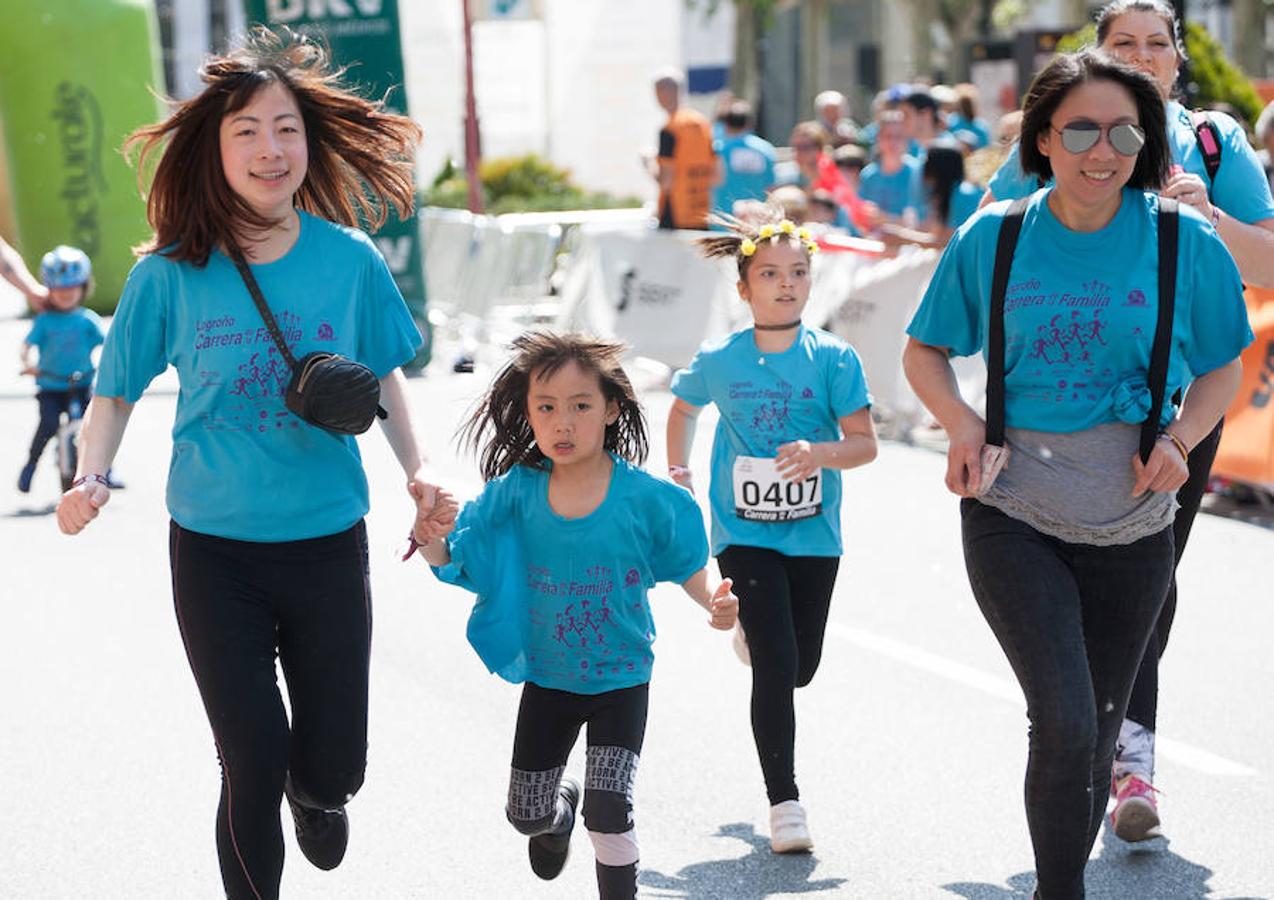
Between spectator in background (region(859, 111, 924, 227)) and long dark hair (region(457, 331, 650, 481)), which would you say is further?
spectator in background (region(859, 111, 924, 227))

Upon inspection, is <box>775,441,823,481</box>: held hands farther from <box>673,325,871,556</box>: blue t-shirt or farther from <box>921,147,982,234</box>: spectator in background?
<box>921,147,982,234</box>: spectator in background

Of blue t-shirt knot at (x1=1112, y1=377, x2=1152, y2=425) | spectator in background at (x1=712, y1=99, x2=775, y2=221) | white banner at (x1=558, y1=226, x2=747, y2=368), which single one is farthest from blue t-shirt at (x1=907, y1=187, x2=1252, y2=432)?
spectator in background at (x1=712, y1=99, x2=775, y2=221)

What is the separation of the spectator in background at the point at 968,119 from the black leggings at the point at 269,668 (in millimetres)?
13532

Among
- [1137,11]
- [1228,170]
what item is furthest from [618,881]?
[1137,11]

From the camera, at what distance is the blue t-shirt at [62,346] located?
479 inches

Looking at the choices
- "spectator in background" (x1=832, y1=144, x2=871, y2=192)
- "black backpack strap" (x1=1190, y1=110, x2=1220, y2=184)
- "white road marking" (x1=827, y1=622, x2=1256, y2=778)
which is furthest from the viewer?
"spectator in background" (x1=832, y1=144, x2=871, y2=192)

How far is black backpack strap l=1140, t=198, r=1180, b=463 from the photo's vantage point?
173 inches

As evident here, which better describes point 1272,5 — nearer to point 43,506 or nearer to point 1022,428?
point 43,506

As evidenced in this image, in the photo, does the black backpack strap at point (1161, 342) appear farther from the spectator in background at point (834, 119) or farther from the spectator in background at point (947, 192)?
the spectator in background at point (834, 119)

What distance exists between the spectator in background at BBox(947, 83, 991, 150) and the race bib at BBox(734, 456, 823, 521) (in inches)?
472

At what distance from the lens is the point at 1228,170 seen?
5.23 meters

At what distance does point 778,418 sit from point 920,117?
35.3 feet

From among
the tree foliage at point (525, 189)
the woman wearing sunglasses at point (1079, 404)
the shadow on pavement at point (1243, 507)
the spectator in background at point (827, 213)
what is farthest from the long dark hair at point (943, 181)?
the tree foliage at point (525, 189)

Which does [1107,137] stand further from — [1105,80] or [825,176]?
[825,176]
